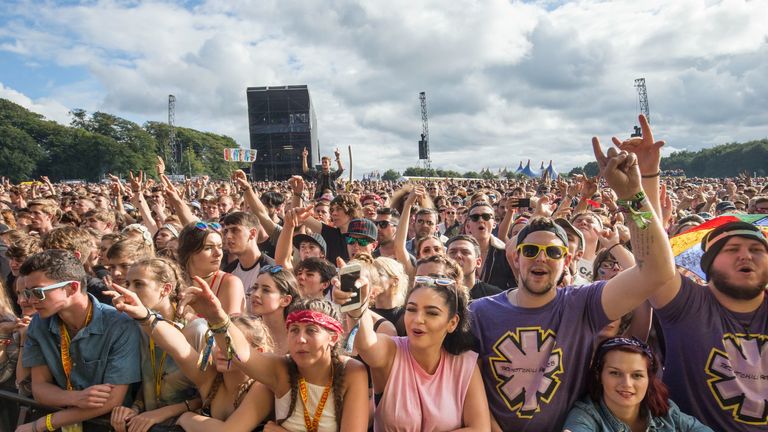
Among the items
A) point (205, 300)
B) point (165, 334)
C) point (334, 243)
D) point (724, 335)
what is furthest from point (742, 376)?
point (334, 243)

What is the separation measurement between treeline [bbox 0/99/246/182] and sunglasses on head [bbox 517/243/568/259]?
6531cm

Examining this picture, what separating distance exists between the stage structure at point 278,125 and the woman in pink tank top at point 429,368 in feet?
121

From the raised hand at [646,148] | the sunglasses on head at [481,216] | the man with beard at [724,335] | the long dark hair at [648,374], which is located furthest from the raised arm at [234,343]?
the sunglasses on head at [481,216]

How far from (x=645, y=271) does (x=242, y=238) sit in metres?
3.17

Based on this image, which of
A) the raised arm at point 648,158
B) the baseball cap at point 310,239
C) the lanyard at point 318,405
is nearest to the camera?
the lanyard at point 318,405

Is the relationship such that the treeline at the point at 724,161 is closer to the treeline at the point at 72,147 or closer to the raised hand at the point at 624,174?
the treeline at the point at 72,147

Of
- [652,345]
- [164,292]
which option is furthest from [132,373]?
[652,345]

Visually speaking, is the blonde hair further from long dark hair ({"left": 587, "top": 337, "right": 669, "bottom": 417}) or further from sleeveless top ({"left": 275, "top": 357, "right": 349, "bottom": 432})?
long dark hair ({"left": 587, "top": 337, "right": 669, "bottom": 417})

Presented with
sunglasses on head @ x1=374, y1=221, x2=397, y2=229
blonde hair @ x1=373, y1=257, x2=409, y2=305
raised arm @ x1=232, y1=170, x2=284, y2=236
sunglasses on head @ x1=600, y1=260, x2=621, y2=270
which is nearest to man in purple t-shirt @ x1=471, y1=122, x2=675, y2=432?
blonde hair @ x1=373, y1=257, x2=409, y2=305

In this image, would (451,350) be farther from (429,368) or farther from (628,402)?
(628,402)

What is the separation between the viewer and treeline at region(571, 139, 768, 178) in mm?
79562

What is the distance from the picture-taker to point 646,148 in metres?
2.57

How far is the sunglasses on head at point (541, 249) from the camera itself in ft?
8.04

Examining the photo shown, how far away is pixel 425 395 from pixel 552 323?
70 centimetres
